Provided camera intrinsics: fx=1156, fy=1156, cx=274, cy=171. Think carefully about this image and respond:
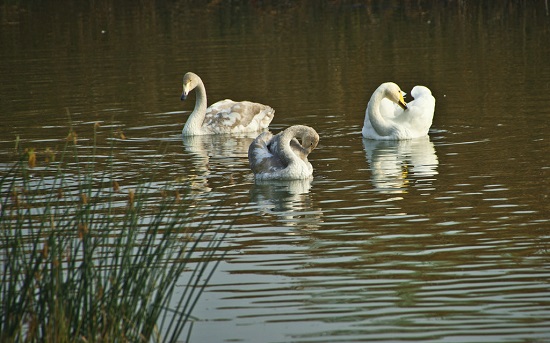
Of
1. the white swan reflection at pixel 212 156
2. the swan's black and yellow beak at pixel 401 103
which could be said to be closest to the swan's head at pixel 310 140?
the white swan reflection at pixel 212 156

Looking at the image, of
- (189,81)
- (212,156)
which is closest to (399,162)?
(212,156)

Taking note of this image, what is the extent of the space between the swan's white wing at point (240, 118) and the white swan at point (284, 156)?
3915 millimetres

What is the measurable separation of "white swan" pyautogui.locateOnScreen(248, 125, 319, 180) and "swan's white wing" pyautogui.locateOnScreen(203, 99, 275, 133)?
391 centimetres

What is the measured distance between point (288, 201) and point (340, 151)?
3.37m

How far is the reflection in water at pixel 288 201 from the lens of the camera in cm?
1195

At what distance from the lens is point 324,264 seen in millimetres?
9867

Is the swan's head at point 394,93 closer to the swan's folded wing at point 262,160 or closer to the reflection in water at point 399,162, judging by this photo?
the reflection in water at point 399,162

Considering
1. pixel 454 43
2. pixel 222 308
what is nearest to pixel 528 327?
pixel 222 308

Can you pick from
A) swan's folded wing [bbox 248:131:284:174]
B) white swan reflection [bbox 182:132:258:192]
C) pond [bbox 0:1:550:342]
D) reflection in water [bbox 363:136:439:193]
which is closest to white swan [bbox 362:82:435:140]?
reflection in water [bbox 363:136:439:193]

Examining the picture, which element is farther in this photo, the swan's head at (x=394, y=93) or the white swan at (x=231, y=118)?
the white swan at (x=231, y=118)

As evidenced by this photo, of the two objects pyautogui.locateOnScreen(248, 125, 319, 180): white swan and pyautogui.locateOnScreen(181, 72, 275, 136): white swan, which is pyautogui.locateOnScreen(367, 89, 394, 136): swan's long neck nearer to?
pyautogui.locateOnScreen(181, 72, 275, 136): white swan

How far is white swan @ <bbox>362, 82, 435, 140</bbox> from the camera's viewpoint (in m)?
17.4

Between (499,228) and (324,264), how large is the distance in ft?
6.86

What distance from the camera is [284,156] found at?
14.4m
